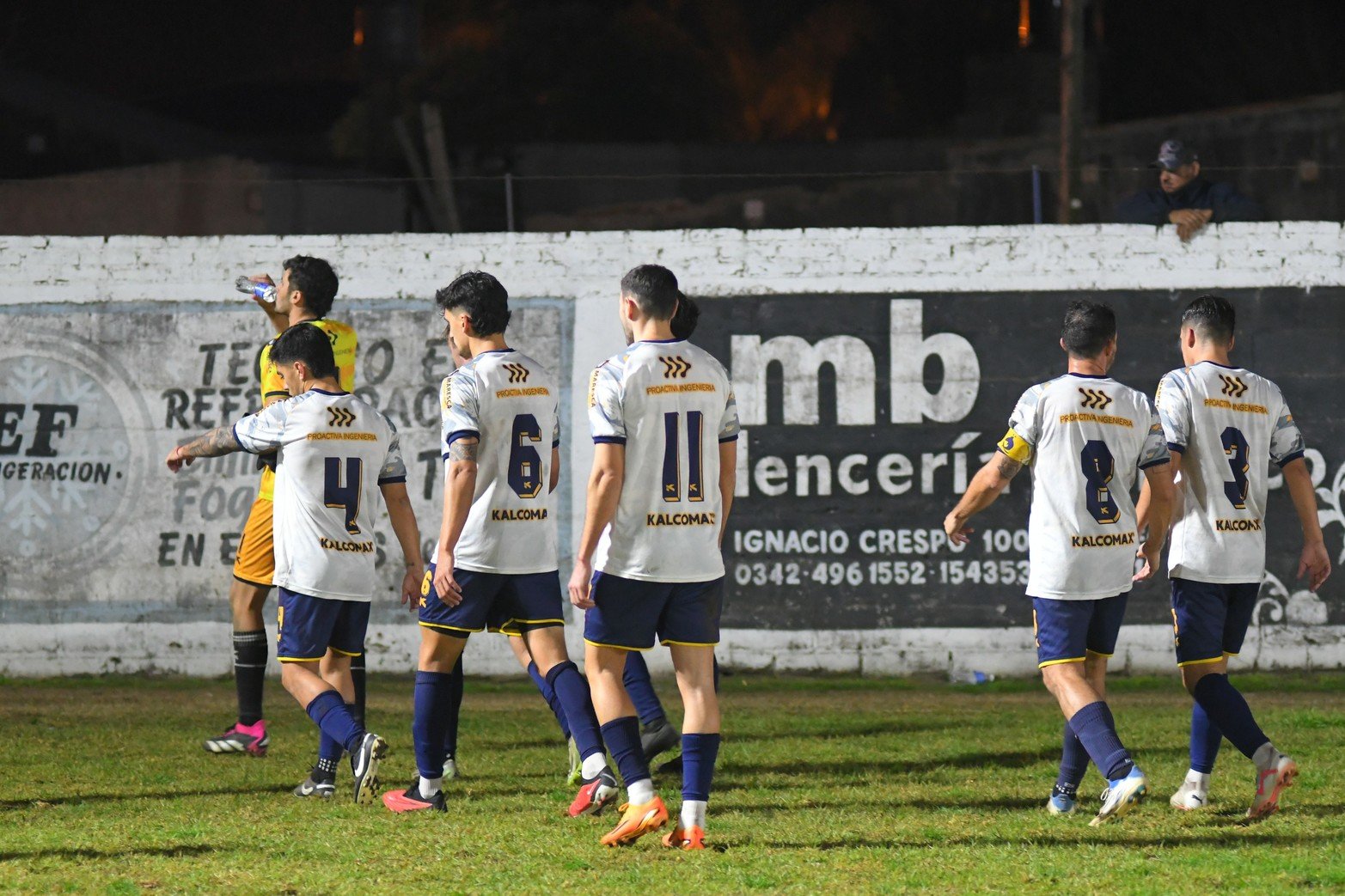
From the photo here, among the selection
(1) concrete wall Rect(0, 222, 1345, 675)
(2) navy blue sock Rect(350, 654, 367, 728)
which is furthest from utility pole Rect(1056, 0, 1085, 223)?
(2) navy blue sock Rect(350, 654, 367, 728)

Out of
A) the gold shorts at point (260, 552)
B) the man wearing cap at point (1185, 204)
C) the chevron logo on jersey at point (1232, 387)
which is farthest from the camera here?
the man wearing cap at point (1185, 204)

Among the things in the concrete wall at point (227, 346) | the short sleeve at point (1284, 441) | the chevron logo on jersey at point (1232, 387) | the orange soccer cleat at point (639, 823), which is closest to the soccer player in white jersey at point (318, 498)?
the orange soccer cleat at point (639, 823)

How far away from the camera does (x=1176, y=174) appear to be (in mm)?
10492

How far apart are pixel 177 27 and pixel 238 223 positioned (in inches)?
930

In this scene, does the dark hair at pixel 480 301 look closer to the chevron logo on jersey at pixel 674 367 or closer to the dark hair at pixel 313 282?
the chevron logo on jersey at pixel 674 367

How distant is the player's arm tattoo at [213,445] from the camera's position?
674cm

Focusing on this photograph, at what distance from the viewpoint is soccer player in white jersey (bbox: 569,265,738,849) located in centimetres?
→ 554

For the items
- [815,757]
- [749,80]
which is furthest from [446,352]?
[749,80]

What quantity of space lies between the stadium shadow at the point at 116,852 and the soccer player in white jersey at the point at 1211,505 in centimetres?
373

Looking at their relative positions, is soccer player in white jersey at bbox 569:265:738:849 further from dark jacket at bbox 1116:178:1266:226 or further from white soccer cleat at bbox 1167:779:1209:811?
dark jacket at bbox 1116:178:1266:226

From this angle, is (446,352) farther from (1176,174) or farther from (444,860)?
(444,860)

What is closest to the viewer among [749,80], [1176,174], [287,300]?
[287,300]

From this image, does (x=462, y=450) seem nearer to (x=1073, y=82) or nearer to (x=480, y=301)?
(x=480, y=301)

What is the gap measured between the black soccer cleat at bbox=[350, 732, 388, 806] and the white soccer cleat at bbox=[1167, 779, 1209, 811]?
3.11 metres
